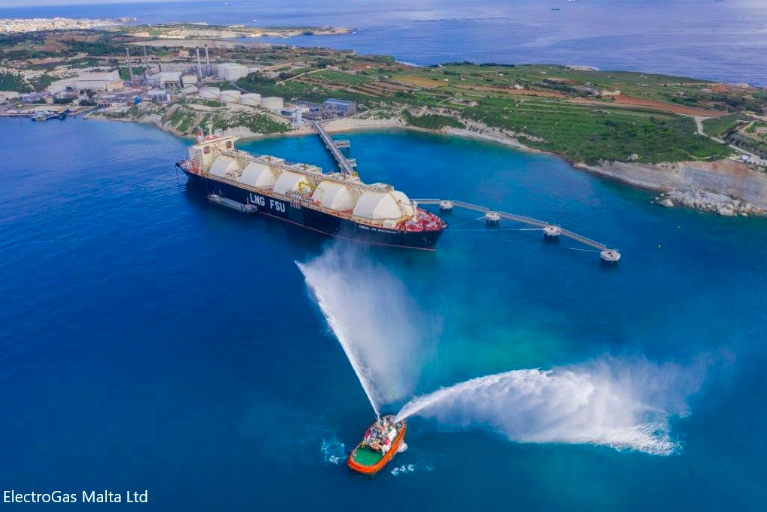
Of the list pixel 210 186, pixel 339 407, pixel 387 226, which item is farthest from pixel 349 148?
pixel 339 407

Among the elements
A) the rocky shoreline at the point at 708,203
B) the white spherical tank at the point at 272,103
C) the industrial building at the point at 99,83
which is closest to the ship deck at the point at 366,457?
the rocky shoreline at the point at 708,203

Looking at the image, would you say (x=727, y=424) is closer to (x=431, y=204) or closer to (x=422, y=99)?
(x=431, y=204)

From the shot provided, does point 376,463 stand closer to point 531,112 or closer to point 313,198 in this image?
point 313,198

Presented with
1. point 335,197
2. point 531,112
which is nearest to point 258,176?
A: point 335,197

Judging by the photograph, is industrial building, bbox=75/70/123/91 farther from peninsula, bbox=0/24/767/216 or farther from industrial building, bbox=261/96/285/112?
industrial building, bbox=261/96/285/112

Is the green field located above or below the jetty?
above

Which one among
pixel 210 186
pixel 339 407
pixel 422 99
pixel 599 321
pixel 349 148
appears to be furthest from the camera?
pixel 422 99

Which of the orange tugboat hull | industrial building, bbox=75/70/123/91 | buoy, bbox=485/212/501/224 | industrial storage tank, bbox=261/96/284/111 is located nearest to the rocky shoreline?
buoy, bbox=485/212/501/224
